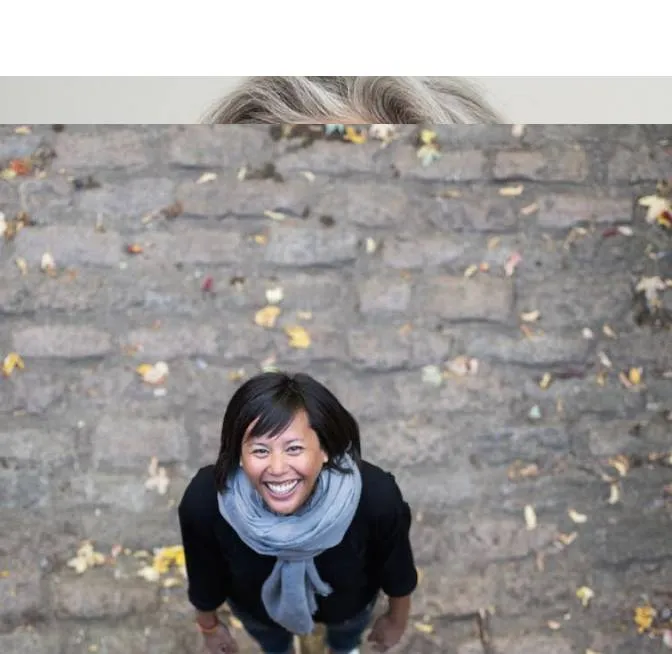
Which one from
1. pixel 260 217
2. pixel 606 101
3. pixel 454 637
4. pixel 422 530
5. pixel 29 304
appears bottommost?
pixel 454 637

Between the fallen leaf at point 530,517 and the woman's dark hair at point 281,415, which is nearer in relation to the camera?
the woman's dark hair at point 281,415

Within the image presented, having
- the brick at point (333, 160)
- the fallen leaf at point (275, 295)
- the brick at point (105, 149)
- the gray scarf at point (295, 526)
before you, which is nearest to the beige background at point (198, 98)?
the brick at point (105, 149)

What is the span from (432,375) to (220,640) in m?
0.42

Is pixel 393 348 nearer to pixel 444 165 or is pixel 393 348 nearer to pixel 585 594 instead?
pixel 444 165

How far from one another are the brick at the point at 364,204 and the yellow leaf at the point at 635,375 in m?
0.32

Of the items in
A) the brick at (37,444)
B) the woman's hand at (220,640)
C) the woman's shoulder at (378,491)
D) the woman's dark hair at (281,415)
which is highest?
the woman's dark hair at (281,415)

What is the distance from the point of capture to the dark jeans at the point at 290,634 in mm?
1291

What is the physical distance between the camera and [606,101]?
1307 mm

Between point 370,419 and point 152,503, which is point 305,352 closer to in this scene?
point 370,419

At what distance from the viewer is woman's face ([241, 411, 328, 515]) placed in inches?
46.0

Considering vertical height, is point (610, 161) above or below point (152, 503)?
above

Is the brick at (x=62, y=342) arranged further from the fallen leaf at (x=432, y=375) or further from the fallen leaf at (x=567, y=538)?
the fallen leaf at (x=567, y=538)

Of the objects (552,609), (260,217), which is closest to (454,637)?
(552,609)

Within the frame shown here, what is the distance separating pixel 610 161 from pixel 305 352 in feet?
1.44
